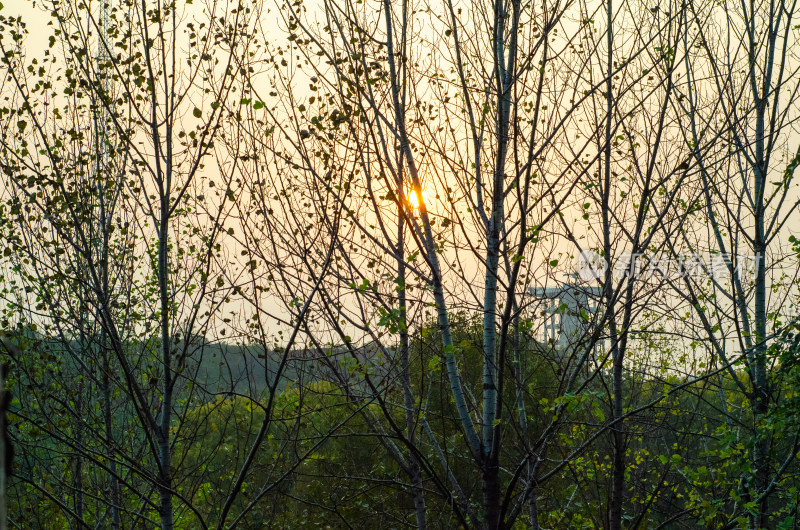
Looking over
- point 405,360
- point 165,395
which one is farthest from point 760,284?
point 165,395

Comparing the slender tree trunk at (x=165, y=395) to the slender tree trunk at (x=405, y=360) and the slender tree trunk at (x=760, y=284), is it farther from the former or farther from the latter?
the slender tree trunk at (x=760, y=284)

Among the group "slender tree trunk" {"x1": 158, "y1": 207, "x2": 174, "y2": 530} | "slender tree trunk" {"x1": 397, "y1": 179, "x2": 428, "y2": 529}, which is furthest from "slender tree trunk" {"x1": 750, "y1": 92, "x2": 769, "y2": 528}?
"slender tree trunk" {"x1": 158, "y1": 207, "x2": 174, "y2": 530}

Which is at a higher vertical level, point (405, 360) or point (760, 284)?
point (760, 284)

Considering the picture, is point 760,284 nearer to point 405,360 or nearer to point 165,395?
point 405,360

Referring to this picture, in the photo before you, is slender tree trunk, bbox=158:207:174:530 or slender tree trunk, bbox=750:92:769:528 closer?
slender tree trunk, bbox=158:207:174:530

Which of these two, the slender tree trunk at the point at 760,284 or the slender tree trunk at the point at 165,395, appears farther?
the slender tree trunk at the point at 760,284

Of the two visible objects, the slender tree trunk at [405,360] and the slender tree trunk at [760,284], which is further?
the slender tree trunk at [760,284]

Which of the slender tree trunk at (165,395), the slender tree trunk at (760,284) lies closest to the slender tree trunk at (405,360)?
the slender tree trunk at (165,395)

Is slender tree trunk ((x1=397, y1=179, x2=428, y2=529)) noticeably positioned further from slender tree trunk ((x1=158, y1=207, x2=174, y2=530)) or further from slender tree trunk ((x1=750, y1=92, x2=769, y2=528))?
slender tree trunk ((x1=750, y1=92, x2=769, y2=528))

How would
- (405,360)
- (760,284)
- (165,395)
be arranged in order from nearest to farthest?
1. (165,395)
2. (405,360)
3. (760,284)

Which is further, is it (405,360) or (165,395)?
(405,360)

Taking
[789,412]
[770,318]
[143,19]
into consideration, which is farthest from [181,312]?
[770,318]

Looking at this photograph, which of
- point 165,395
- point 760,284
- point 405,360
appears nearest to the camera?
point 165,395

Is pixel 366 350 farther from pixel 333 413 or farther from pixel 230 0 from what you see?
pixel 333 413
